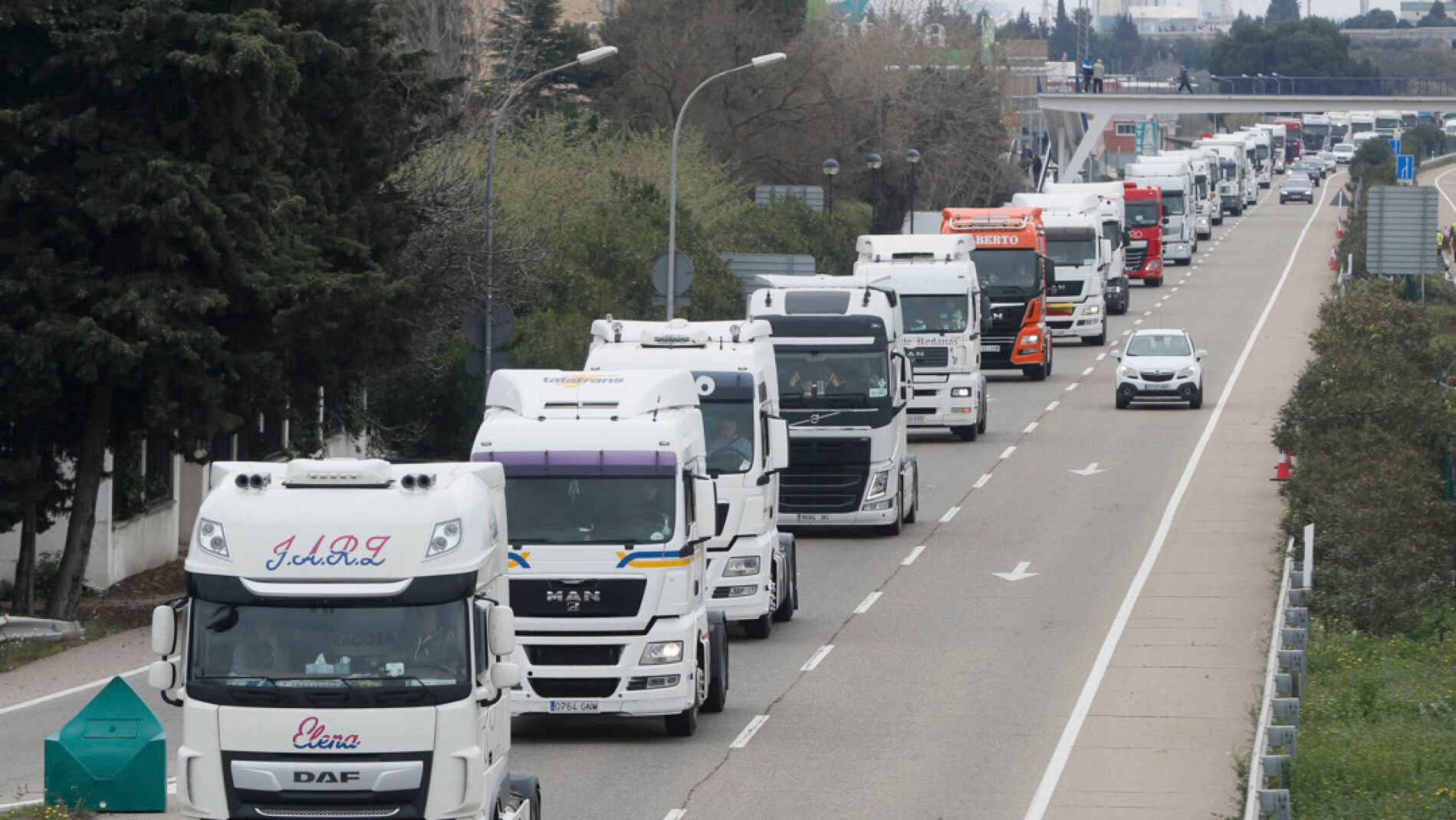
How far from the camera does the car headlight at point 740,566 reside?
21.6 meters

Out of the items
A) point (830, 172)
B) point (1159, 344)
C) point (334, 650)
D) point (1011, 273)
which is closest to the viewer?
point (334, 650)

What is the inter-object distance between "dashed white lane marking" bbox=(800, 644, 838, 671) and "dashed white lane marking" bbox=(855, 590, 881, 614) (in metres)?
2.21

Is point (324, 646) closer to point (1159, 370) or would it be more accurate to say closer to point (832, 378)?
point (832, 378)

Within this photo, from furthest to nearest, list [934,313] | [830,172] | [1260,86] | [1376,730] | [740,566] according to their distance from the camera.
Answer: [1260,86]
[830,172]
[934,313]
[740,566]
[1376,730]

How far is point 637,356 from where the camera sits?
23.0 meters

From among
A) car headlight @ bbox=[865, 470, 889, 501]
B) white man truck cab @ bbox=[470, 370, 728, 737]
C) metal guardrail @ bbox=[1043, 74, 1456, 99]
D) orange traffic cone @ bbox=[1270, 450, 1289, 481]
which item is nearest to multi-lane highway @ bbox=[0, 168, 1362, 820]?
orange traffic cone @ bbox=[1270, 450, 1289, 481]

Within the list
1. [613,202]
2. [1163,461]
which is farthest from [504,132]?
[1163,461]

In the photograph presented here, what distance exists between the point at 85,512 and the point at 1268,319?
47523 mm

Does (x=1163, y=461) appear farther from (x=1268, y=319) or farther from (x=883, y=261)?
(x=1268, y=319)

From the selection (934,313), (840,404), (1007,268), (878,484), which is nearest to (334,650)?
(840,404)

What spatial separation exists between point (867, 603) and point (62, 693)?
9.31m

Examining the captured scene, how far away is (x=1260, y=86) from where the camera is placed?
606ft

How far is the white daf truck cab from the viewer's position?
57.7 meters

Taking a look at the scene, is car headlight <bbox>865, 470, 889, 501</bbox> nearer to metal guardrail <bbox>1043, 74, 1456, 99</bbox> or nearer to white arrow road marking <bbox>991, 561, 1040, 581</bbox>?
white arrow road marking <bbox>991, 561, 1040, 581</bbox>
